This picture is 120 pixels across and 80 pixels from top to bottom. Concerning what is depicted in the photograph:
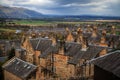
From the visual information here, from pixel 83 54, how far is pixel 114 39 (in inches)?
707

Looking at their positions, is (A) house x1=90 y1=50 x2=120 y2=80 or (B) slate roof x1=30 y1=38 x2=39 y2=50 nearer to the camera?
(A) house x1=90 y1=50 x2=120 y2=80

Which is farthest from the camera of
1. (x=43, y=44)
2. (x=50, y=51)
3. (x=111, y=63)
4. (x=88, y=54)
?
Result: (x=43, y=44)

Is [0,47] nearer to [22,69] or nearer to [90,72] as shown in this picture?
[22,69]

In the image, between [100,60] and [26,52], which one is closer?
[100,60]

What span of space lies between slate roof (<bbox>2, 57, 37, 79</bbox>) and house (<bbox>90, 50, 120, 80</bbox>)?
1659 cm

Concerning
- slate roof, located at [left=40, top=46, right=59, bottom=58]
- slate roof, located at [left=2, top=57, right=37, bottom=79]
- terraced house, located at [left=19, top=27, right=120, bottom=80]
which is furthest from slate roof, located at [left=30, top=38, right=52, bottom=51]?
slate roof, located at [left=2, top=57, right=37, bottom=79]

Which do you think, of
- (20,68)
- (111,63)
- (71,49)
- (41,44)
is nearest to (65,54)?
(71,49)

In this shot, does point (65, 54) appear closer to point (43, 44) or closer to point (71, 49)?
point (71, 49)

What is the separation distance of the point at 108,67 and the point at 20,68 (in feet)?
79.0

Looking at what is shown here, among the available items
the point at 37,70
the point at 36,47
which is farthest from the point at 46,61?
the point at 37,70

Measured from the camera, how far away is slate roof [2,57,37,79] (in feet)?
128

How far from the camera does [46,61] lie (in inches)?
2030

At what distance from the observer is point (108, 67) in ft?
72.9

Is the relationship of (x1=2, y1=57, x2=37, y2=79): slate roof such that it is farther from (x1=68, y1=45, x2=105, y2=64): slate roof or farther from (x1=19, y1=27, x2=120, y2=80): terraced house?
(x1=68, y1=45, x2=105, y2=64): slate roof
